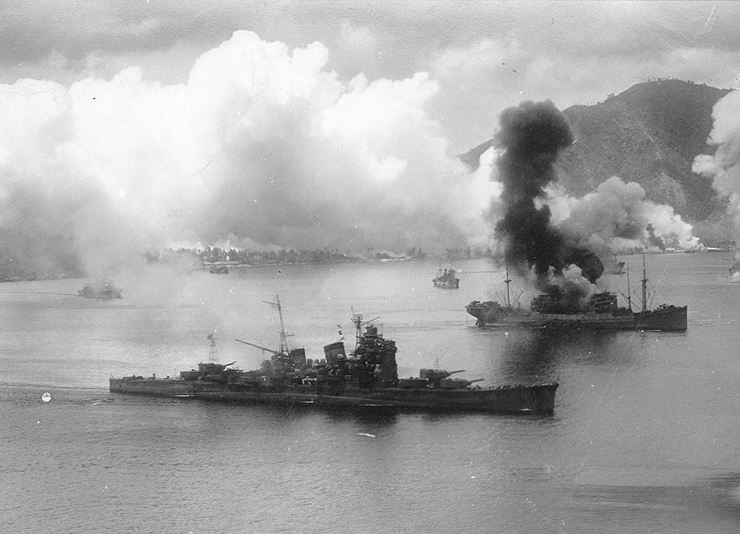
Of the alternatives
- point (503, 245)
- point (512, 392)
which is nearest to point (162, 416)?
point (512, 392)

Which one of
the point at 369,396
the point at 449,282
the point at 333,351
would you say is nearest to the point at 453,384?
the point at 369,396

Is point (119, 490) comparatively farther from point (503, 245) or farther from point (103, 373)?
point (503, 245)

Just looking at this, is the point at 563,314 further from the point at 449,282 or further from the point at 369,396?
the point at 449,282

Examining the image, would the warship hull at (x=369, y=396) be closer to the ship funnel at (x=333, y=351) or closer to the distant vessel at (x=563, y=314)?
the ship funnel at (x=333, y=351)

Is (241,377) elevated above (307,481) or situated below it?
above

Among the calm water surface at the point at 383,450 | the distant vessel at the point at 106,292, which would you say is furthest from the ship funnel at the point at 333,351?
the distant vessel at the point at 106,292

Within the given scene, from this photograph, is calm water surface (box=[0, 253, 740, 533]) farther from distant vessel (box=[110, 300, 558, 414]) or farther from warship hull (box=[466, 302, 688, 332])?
warship hull (box=[466, 302, 688, 332])

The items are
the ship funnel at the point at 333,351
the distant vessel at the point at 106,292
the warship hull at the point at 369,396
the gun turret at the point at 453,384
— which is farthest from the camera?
the distant vessel at the point at 106,292
